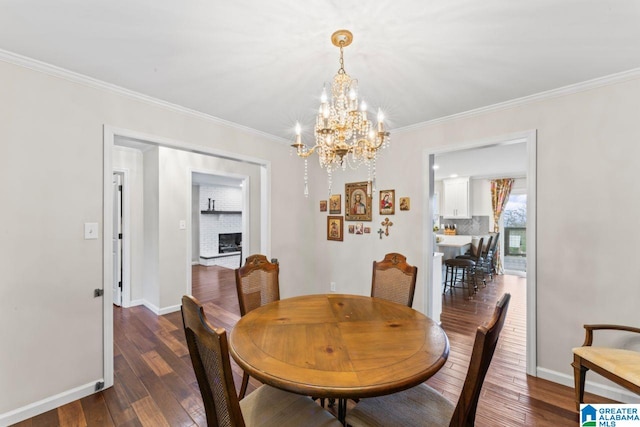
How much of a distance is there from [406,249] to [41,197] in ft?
10.8

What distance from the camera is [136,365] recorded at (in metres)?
2.48

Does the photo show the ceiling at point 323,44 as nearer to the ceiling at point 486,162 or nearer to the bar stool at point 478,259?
the ceiling at point 486,162

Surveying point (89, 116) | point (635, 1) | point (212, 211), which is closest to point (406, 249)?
point (635, 1)

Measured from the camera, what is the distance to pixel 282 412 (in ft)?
4.09

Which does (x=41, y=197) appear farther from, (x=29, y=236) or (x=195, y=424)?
(x=195, y=424)

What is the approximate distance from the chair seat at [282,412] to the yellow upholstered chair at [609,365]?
5.58 feet

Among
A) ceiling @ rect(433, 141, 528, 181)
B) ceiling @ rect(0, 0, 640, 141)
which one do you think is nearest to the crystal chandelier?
ceiling @ rect(0, 0, 640, 141)

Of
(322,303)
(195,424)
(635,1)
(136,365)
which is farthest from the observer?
(136,365)

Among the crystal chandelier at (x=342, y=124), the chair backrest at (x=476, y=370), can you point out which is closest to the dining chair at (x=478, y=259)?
the crystal chandelier at (x=342, y=124)

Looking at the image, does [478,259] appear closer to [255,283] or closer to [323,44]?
[255,283]

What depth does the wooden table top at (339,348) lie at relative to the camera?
1.03 m

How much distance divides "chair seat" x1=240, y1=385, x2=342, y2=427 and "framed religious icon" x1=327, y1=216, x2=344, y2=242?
8.48 feet

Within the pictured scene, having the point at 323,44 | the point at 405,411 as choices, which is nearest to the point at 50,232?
the point at 323,44

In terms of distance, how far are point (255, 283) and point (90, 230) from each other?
1343 mm
